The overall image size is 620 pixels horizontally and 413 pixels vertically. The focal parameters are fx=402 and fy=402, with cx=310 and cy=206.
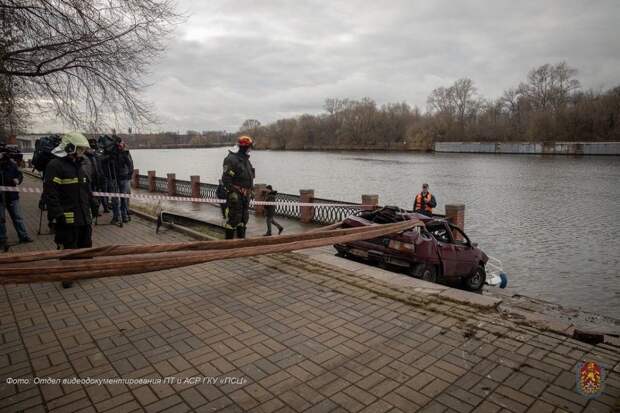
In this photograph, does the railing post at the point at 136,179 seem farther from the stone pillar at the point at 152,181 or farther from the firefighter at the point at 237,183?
the firefighter at the point at 237,183

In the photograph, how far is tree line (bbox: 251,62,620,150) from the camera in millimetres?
77500

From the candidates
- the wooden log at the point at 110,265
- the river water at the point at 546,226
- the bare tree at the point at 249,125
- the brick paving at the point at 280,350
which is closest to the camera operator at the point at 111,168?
the brick paving at the point at 280,350

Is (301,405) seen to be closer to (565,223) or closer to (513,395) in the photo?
(513,395)

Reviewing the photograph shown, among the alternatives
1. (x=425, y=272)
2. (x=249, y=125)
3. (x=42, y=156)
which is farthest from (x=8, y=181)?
(x=249, y=125)

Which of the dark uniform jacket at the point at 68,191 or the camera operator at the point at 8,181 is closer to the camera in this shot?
the dark uniform jacket at the point at 68,191

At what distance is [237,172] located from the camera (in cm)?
705

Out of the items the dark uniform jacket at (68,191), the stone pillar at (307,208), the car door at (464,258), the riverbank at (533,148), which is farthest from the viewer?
the riverbank at (533,148)

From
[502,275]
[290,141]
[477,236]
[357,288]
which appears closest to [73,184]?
[357,288]

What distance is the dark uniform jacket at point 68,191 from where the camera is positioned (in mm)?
5035

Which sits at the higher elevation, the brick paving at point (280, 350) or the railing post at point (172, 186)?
the railing post at point (172, 186)

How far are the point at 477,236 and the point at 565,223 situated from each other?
5.46 metres

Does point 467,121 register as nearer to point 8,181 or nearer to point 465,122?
point 465,122

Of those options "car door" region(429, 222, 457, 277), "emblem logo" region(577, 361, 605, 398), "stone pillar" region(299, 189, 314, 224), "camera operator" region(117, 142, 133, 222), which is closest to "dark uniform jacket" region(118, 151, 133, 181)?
"camera operator" region(117, 142, 133, 222)

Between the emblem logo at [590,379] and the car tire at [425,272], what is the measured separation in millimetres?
3242
